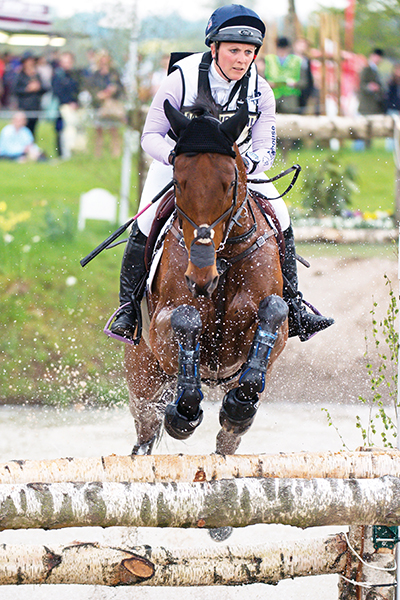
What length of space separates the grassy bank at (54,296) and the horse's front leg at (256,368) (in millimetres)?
4329

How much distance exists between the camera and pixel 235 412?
3.46 metres

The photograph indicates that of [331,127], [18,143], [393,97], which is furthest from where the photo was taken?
[393,97]

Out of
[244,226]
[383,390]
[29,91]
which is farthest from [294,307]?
[29,91]

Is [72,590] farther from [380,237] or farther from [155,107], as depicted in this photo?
[380,237]

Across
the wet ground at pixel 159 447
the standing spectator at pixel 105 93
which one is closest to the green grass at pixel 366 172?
the standing spectator at pixel 105 93

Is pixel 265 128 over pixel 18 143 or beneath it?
over

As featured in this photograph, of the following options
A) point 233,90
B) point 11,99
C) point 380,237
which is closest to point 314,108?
point 380,237

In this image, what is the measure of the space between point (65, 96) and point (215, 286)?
896 cm

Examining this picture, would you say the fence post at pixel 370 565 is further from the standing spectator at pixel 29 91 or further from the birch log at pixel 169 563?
the standing spectator at pixel 29 91

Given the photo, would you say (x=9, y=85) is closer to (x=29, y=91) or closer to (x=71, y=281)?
(x=29, y=91)

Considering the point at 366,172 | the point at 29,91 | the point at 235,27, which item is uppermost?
the point at 235,27

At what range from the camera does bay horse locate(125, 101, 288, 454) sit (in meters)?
3.08

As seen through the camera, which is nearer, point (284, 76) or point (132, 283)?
point (132, 283)

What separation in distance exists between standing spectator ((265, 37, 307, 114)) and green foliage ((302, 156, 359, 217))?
95cm
